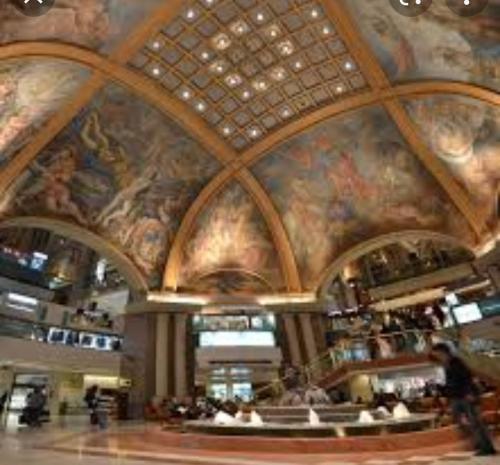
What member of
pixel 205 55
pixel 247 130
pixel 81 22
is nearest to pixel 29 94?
pixel 81 22

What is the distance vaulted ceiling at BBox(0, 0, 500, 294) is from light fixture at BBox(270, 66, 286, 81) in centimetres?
8

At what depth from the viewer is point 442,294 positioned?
2795 cm

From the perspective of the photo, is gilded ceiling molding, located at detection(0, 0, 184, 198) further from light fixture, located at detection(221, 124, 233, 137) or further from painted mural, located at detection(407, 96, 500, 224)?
painted mural, located at detection(407, 96, 500, 224)

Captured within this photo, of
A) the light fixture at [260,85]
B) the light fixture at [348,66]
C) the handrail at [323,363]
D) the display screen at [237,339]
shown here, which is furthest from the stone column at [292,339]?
the light fixture at [348,66]

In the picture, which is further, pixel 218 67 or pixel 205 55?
pixel 218 67

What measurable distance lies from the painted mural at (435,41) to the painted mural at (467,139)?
1.09 meters

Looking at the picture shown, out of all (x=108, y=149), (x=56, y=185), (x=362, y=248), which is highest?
(x=108, y=149)

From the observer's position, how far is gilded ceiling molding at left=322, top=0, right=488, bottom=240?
14.8m

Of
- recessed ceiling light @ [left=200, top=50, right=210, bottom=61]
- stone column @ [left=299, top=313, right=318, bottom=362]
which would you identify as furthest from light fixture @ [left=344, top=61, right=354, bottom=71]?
stone column @ [left=299, top=313, right=318, bottom=362]

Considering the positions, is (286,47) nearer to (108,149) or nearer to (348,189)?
(348,189)

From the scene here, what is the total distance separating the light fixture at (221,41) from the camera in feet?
52.3

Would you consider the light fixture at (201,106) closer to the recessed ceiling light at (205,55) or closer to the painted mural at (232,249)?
the recessed ceiling light at (205,55)

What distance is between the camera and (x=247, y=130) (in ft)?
64.2

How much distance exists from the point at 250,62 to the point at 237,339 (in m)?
12.7
